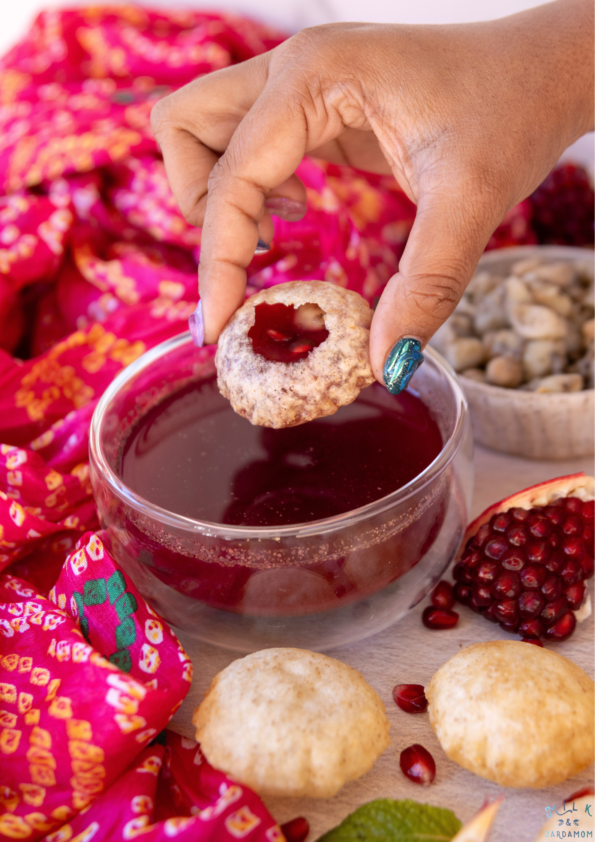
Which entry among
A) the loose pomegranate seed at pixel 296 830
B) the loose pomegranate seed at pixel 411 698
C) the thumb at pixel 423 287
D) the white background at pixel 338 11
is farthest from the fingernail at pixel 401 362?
the white background at pixel 338 11

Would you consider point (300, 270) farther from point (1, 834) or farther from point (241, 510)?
point (1, 834)

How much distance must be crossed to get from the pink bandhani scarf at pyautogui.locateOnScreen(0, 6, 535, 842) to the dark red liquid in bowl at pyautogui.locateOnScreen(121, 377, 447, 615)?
98mm

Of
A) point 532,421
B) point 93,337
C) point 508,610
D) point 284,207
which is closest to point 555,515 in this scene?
point 508,610

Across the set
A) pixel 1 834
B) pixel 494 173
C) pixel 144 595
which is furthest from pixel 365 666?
pixel 494 173

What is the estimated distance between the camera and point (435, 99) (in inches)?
33.4

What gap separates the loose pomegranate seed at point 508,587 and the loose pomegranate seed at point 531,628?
0.03m

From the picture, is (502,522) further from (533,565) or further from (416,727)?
(416,727)

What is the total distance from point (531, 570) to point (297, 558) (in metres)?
0.30

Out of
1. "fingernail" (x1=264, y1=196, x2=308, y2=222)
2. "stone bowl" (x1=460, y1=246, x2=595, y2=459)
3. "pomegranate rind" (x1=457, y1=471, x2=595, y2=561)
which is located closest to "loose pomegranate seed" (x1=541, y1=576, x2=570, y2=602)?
"pomegranate rind" (x1=457, y1=471, x2=595, y2=561)

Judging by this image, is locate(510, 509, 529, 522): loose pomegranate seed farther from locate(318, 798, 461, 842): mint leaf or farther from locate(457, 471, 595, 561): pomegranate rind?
locate(318, 798, 461, 842): mint leaf

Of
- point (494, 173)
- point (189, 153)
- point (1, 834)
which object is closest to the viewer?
point (1, 834)

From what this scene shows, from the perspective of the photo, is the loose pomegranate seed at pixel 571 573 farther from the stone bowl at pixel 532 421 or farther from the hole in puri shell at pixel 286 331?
the hole in puri shell at pixel 286 331

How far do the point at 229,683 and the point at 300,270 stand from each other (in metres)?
0.79

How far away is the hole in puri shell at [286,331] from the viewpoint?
803 millimetres
